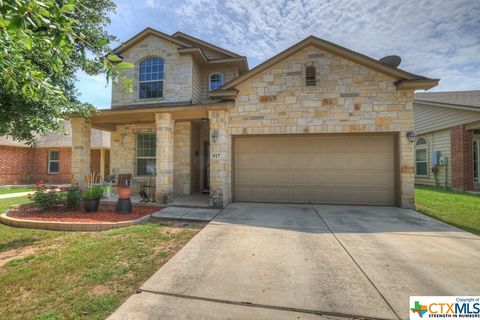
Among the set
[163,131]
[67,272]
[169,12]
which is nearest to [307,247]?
[67,272]

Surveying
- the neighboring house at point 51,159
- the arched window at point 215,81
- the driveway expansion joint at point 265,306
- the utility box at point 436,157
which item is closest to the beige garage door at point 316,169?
the arched window at point 215,81

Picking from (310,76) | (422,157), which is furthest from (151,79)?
(422,157)

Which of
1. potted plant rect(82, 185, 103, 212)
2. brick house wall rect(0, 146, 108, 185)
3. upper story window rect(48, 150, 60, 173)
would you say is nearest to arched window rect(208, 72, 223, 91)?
potted plant rect(82, 185, 103, 212)

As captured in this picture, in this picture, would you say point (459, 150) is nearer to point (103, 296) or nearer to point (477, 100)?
point (477, 100)

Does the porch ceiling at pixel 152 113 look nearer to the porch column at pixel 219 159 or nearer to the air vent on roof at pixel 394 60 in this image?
the porch column at pixel 219 159

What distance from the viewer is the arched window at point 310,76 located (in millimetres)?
7723

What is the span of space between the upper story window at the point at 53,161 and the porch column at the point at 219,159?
590 inches

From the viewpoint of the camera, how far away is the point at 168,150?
7832 millimetres

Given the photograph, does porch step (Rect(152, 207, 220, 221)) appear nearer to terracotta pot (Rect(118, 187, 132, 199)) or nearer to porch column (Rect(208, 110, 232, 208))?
porch column (Rect(208, 110, 232, 208))

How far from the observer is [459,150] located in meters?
11.6

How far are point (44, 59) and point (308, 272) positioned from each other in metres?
5.86

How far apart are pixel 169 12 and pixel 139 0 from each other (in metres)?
3.44

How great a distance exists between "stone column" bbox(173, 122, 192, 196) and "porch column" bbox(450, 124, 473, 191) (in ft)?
46.6

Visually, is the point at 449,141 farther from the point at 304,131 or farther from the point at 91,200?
the point at 91,200
